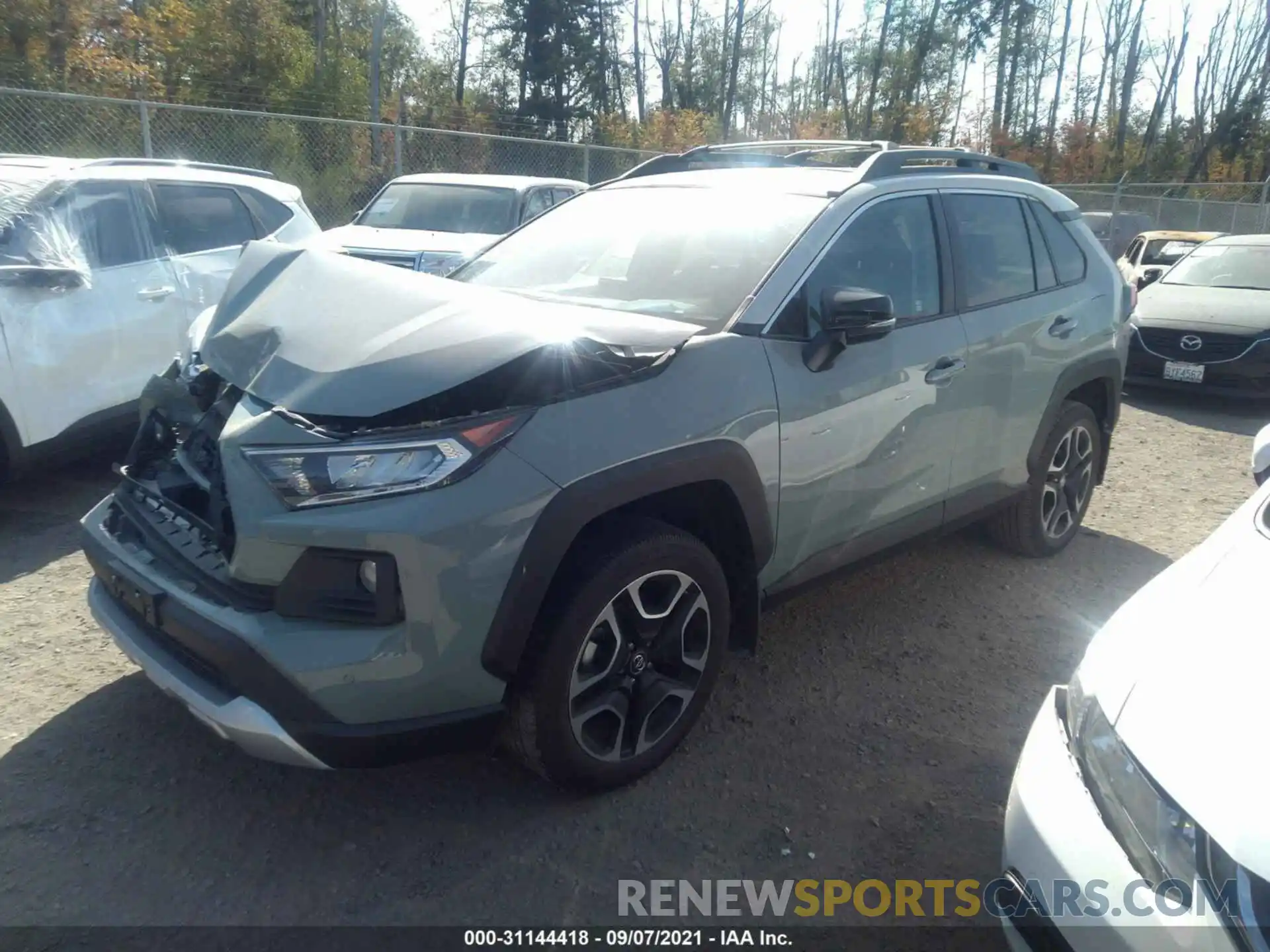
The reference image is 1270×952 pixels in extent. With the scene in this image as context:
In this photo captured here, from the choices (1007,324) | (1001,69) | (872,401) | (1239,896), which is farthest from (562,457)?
(1001,69)

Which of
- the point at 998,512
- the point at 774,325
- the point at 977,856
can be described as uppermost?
the point at 774,325

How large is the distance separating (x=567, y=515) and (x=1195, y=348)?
8.51 m

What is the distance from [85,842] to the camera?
264cm

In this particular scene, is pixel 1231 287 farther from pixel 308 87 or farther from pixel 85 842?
pixel 308 87

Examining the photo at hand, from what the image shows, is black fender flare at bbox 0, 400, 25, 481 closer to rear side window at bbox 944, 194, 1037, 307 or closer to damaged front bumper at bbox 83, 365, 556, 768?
damaged front bumper at bbox 83, 365, 556, 768

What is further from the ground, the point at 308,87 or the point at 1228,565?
the point at 308,87

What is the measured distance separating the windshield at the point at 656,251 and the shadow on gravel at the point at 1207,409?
21.4ft

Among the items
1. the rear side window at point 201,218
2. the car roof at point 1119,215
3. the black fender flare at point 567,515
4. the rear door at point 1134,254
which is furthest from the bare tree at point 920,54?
the black fender flare at point 567,515

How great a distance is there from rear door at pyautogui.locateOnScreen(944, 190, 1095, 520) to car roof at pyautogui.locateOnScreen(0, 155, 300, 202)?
4510mm

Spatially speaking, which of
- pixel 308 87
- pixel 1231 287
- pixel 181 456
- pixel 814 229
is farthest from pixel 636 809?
pixel 308 87

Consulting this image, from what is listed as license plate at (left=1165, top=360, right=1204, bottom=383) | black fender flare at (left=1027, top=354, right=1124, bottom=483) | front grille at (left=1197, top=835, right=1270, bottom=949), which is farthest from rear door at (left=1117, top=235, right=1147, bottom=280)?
front grille at (left=1197, top=835, right=1270, bottom=949)

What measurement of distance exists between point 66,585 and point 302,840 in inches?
85.2

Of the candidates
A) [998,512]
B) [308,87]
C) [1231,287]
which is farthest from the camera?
[308,87]

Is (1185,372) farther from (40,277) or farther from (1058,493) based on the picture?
(40,277)
